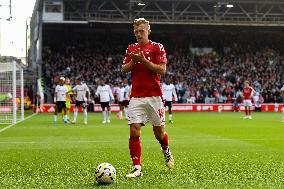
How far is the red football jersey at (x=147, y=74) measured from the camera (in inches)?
333

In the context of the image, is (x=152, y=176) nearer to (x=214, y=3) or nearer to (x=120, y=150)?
(x=120, y=150)

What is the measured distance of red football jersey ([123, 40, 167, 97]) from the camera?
8461 mm

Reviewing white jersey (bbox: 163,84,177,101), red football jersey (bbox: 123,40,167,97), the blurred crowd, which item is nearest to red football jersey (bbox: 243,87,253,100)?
white jersey (bbox: 163,84,177,101)

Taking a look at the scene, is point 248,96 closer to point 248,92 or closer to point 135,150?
point 248,92

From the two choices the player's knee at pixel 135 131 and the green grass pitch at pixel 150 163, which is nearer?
the green grass pitch at pixel 150 163

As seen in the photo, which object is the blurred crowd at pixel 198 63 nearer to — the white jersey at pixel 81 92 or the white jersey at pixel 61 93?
the white jersey at pixel 61 93

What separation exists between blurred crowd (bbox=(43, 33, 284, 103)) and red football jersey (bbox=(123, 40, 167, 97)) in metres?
37.8

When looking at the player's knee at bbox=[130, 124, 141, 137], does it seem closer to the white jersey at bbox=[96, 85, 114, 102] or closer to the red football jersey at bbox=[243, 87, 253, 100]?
the white jersey at bbox=[96, 85, 114, 102]

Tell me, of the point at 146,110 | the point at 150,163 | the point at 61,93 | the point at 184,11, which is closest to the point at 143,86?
the point at 146,110

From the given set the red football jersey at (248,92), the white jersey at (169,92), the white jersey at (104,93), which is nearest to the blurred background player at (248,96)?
the red football jersey at (248,92)

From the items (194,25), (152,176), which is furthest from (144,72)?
(194,25)

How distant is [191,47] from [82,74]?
495 inches

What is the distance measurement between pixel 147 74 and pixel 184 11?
42.4m

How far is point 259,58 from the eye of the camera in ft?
184
